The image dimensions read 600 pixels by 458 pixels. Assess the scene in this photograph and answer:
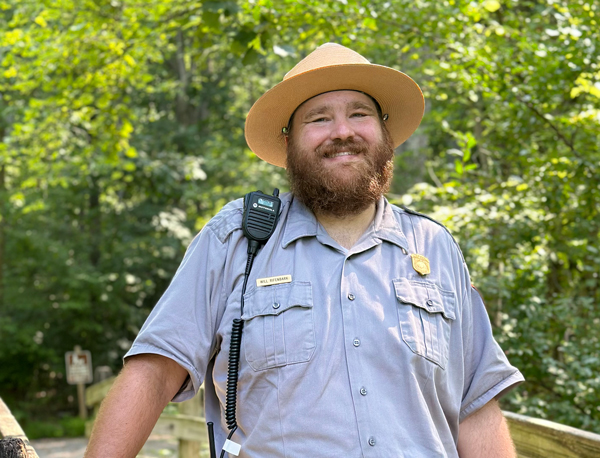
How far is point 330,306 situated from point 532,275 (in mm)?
2703

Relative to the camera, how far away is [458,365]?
2191mm

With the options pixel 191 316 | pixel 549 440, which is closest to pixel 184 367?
pixel 191 316

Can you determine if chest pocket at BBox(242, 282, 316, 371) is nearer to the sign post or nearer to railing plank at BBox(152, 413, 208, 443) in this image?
railing plank at BBox(152, 413, 208, 443)

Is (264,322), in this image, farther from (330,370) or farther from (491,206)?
(491,206)

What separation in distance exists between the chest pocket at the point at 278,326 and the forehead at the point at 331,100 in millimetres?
691

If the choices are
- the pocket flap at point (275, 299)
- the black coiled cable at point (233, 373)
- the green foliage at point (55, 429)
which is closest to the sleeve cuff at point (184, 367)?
the black coiled cable at point (233, 373)

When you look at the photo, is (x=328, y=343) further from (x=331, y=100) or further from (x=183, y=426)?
(x=183, y=426)

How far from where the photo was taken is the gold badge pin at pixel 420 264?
2.19 meters

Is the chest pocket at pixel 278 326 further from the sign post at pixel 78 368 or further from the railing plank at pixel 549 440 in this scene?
the sign post at pixel 78 368

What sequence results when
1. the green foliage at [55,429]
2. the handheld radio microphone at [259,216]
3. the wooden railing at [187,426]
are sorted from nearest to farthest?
the handheld radio microphone at [259,216] < the wooden railing at [187,426] < the green foliage at [55,429]

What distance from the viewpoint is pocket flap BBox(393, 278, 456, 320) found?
2109mm

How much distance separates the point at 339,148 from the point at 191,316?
30.0 inches

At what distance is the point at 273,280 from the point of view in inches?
81.8

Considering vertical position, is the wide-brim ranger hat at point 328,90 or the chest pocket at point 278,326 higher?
the wide-brim ranger hat at point 328,90
